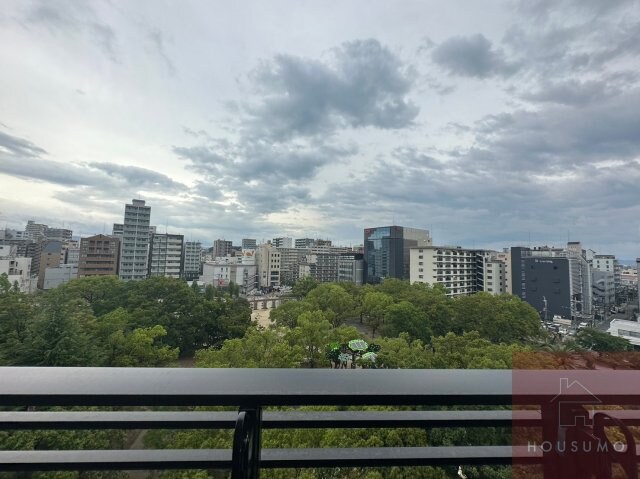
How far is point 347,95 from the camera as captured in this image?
372 centimetres

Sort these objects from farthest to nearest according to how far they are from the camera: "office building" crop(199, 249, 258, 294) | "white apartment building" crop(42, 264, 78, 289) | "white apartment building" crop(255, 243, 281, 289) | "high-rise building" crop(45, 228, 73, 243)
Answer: "white apartment building" crop(255, 243, 281, 289) → "office building" crop(199, 249, 258, 294) → "high-rise building" crop(45, 228, 73, 243) → "white apartment building" crop(42, 264, 78, 289)

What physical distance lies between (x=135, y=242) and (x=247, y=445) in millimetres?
7327

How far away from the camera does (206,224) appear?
21.6 ft

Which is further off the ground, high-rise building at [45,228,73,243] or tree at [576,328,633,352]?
high-rise building at [45,228,73,243]

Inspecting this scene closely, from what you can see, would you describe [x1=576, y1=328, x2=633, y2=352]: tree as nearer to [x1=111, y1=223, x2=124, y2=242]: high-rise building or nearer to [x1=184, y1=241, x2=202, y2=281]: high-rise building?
[x1=111, y1=223, x2=124, y2=242]: high-rise building

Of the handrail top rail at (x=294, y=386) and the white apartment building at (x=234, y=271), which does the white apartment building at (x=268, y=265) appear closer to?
the white apartment building at (x=234, y=271)

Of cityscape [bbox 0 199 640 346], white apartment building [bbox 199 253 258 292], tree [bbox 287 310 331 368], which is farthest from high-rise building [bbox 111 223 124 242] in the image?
white apartment building [bbox 199 253 258 292]

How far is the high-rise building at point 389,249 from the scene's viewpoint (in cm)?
1781

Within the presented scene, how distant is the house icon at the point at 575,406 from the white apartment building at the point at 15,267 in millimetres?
4765

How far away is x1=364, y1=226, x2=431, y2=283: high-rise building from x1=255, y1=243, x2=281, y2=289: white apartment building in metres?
8.72

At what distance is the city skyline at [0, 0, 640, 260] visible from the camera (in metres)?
1.95

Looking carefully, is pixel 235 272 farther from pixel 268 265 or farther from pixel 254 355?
pixel 254 355

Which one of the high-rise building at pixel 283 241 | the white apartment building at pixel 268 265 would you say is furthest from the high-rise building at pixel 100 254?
the high-rise building at pixel 283 241

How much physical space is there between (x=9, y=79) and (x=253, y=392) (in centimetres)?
287
